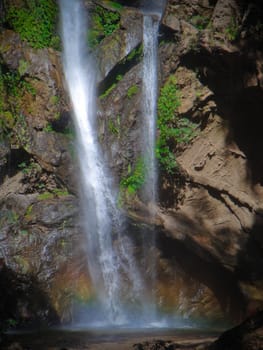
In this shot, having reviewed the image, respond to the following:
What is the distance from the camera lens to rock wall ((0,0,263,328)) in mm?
8109

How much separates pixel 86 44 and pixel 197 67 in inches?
135

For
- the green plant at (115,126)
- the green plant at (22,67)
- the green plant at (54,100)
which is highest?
the green plant at (22,67)

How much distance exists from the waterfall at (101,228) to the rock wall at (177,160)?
255 millimetres

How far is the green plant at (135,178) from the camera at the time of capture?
361 inches

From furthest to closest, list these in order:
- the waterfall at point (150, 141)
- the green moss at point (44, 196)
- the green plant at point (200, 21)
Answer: the green moss at point (44, 196) < the waterfall at point (150, 141) < the green plant at point (200, 21)

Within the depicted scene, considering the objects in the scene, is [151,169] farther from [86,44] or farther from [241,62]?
[86,44]

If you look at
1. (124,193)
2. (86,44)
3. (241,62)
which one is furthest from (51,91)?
(241,62)

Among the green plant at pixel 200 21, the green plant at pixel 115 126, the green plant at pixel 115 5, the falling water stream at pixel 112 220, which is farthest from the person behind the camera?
the green plant at pixel 115 5

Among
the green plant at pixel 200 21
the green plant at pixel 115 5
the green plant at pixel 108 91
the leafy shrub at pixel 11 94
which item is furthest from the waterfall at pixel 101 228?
the green plant at pixel 200 21

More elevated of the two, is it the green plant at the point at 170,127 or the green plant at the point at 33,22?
Answer: the green plant at the point at 33,22

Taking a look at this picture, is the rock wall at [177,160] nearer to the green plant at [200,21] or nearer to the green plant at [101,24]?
the green plant at [200,21]

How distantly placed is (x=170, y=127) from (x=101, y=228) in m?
2.74

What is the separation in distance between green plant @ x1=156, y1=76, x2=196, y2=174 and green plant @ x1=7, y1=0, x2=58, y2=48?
3299 mm

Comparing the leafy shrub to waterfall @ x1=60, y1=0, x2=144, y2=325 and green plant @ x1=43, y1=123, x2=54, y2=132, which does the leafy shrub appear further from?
waterfall @ x1=60, y1=0, x2=144, y2=325
